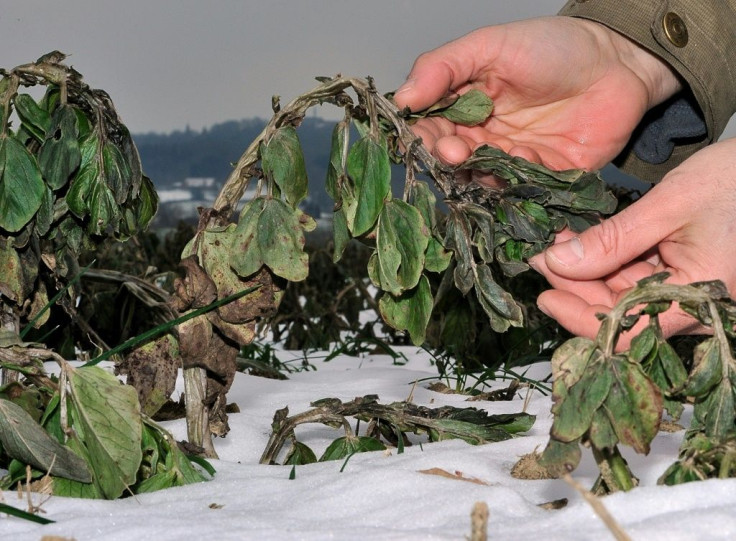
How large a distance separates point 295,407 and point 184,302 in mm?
781

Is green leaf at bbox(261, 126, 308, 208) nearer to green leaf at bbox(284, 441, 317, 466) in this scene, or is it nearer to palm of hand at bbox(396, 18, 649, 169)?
green leaf at bbox(284, 441, 317, 466)

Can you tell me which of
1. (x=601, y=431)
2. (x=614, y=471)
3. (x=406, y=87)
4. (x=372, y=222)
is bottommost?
(x=614, y=471)

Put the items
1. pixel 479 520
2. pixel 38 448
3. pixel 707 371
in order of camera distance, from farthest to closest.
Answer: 1. pixel 38 448
2. pixel 707 371
3. pixel 479 520

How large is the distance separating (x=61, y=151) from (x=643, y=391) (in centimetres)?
127

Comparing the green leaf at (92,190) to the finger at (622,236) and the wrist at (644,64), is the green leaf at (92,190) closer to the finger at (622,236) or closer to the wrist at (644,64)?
the finger at (622,236)

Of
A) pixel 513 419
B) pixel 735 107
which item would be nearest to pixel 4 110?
pixel 513 419

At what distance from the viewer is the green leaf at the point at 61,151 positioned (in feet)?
6.00

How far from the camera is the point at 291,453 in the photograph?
1836mm

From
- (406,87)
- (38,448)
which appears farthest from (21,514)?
(406,87)

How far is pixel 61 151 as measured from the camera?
1835 mm

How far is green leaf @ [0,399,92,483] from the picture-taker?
1529mm

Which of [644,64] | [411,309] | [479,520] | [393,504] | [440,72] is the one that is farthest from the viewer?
[644,64]

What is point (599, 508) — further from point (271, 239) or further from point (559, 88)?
point (559, 88)

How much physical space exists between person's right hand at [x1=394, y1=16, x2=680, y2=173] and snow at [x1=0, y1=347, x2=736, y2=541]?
108cm
